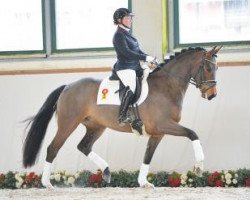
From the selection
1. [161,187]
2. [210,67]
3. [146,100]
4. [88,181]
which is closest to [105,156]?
[88,181]

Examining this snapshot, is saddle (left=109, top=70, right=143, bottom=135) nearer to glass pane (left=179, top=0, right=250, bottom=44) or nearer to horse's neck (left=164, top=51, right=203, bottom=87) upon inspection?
horse's neck (left=164, top=51, right=203, bottom=87)

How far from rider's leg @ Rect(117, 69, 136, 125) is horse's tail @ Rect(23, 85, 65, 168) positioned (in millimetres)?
943

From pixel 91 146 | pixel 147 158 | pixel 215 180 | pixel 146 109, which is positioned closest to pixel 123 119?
pixel 146 109

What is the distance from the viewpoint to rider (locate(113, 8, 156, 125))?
6.95 meters

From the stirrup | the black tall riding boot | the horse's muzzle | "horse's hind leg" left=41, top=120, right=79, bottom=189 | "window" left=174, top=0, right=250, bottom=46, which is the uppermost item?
"window" left=174, top=0, right=250, bottom=46

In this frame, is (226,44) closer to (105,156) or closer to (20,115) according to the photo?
(105,156)

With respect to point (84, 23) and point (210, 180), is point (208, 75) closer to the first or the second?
point (210, 180)

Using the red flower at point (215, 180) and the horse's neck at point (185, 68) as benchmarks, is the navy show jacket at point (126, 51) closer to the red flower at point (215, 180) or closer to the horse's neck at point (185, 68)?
the horse's neck at point (185, 68)

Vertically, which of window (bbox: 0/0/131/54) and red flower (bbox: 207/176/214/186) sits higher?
window (bbox: 0/0/131/54)

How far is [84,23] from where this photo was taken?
8.78 m

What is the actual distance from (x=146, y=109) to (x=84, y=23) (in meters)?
2.19

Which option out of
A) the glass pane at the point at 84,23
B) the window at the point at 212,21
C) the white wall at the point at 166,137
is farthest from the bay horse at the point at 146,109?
the glass pane at the point at 84,23

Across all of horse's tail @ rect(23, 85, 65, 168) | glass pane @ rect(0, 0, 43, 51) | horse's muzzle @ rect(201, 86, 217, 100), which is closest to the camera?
horse's muzzle @ rect(201, 86, 217, 100)

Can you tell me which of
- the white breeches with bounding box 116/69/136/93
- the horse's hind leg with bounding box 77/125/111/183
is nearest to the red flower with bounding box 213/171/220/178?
the horse's hind leg with bounding box 77/125/111/183
